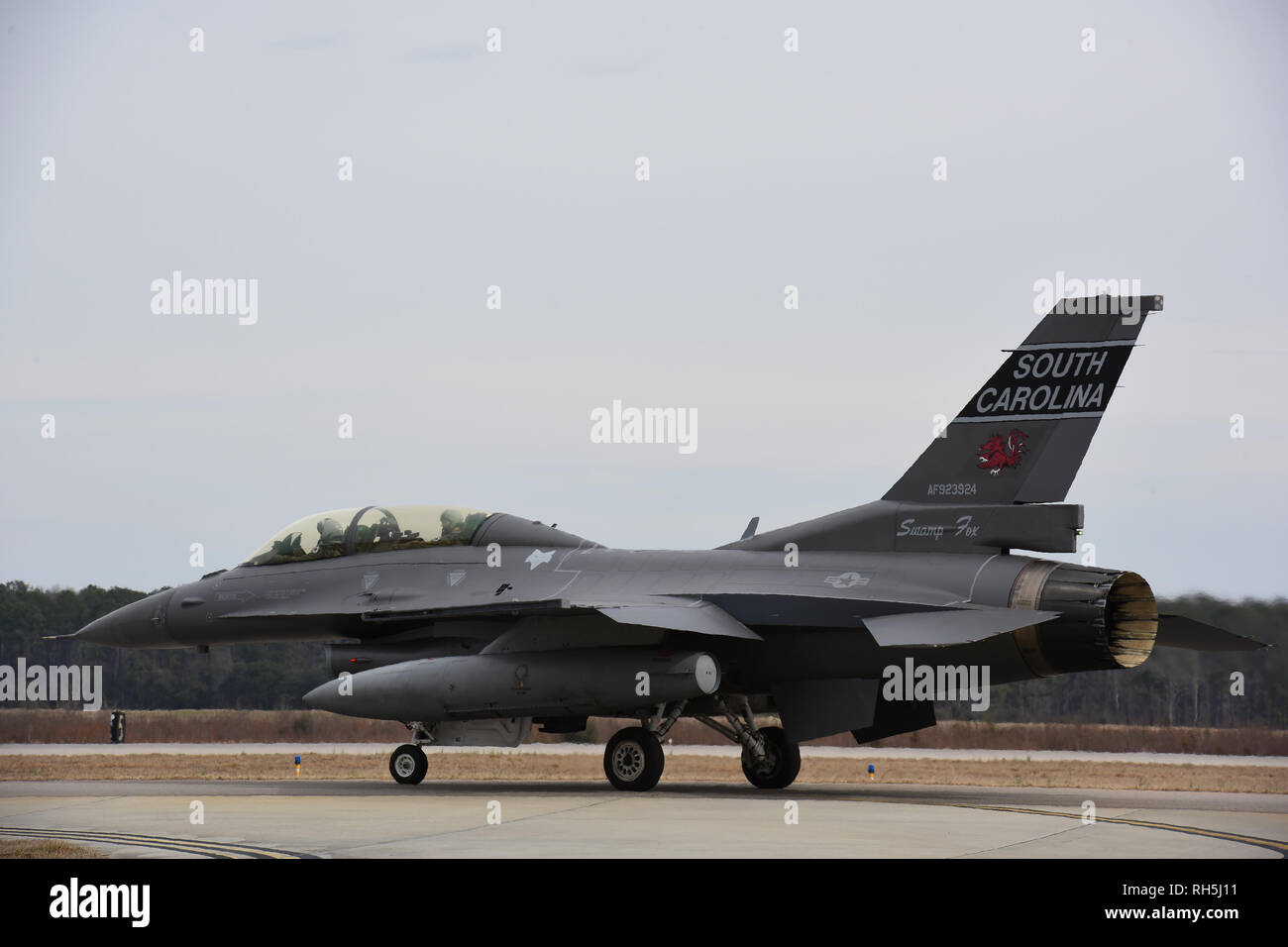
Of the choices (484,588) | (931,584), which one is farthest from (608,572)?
(931,584)

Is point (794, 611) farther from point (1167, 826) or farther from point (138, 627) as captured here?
point (138, 627)

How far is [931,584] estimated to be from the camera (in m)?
17.2

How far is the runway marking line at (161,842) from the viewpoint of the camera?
11.6 metres

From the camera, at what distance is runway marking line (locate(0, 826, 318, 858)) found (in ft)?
38.0

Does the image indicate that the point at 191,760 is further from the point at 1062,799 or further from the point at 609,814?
the point at 1062,799

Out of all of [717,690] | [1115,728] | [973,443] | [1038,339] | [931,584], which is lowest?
[1115,728]

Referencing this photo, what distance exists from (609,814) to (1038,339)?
7176 mm

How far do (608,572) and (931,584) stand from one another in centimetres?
417

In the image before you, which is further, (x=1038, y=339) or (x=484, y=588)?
(x=484, y=588)

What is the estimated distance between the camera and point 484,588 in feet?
64.3
